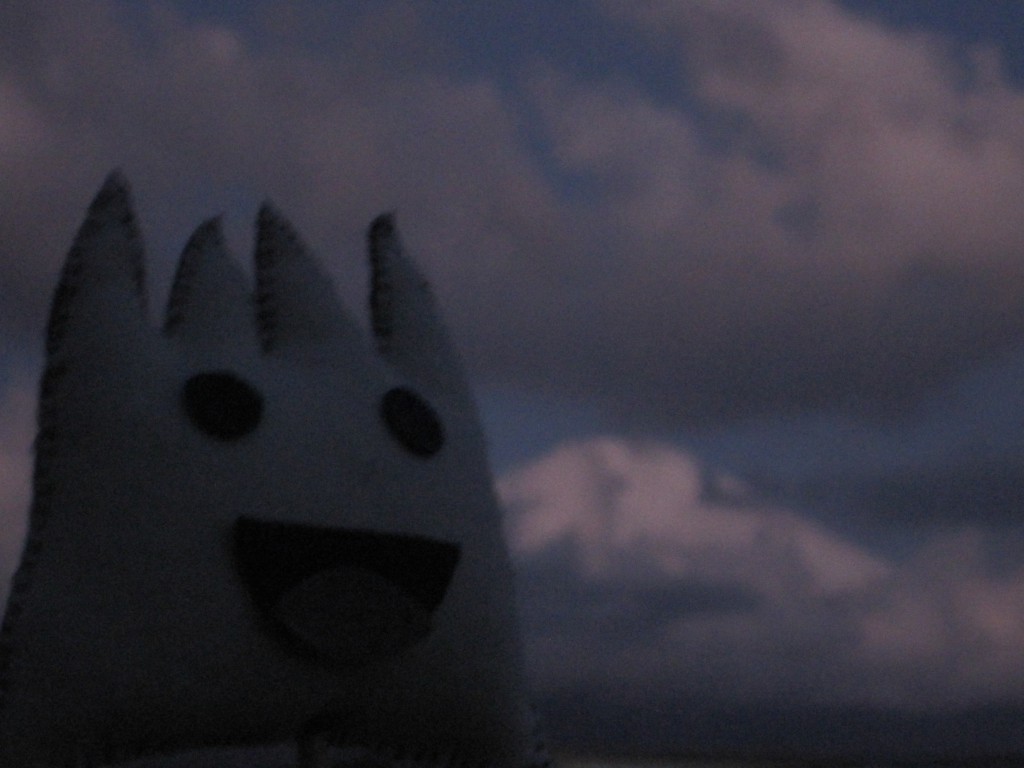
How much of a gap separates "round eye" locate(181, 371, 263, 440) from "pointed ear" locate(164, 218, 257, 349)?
0.39ft

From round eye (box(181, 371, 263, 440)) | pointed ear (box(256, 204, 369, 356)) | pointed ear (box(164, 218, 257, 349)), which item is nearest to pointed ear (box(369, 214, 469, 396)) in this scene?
pointed ear (box(256, 204, 369, 356))

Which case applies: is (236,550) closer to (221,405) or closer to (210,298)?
(221,405)

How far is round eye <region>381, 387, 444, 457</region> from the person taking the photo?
8.07 ft

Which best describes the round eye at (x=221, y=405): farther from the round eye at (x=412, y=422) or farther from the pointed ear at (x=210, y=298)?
the round eye at (x=412, y=422)

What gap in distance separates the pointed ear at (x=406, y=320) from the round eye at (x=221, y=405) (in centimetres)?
42

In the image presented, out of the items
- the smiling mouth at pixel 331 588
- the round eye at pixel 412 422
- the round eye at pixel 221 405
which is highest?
the round eye at pixel 412 422

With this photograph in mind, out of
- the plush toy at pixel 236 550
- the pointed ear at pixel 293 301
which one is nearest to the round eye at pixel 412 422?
the plush toy at pixel 236 550

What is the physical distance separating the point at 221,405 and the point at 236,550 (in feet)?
0.80

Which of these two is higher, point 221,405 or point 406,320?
point 406,320

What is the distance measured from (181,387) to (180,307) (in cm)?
21

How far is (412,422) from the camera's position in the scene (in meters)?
2.49

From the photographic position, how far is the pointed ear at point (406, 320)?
2.67 metres

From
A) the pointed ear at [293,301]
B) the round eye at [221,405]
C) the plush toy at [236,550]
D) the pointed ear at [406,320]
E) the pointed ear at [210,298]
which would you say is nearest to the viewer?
the plush toy at [236,550]

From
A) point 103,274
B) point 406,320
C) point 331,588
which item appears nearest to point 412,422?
point 406,320
